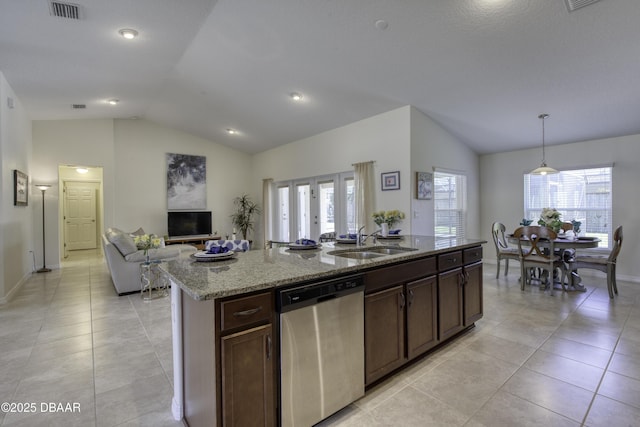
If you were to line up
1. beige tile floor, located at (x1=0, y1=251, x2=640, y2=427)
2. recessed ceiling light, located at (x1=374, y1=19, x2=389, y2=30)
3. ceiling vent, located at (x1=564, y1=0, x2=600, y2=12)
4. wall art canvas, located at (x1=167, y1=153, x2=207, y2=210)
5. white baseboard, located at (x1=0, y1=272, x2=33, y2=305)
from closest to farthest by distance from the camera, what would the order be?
1. beige tile floor, located at (x1=0, y1=251, x2=640, y2=427)
2. ceiling vent, located at (x1=564, y1=0, x2=600, y2=12)
3. recessed ceiling light, located at (x1=374, y1=19, x2=389, y2=30)
4. white baseboard, located at (x1=0, y1=272, x2=33, y2=305)
5. wall art canvas, located at (x1=167, y1=153, x2=207, y2=210)

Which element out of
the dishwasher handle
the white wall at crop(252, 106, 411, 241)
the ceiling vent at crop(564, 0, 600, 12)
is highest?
the ceiling vent at crop(564, 0, 600, 12)

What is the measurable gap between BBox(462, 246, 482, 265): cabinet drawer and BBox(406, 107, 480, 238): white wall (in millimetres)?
1833

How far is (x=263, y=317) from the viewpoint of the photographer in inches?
58.2

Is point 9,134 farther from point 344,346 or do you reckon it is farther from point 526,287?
point 526,287

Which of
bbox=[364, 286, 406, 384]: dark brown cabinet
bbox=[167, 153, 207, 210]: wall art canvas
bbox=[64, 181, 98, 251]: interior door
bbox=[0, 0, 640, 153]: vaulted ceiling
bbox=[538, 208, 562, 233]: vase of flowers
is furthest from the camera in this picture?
bbox=[64, 181, 98, 251]: interior door

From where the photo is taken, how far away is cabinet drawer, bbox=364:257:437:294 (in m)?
2.02

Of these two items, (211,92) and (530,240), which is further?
(211,92)

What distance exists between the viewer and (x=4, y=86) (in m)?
4.14

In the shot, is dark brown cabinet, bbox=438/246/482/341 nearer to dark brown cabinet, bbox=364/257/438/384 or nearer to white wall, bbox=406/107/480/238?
dark brown cabinet, bbox=364/257/438/384

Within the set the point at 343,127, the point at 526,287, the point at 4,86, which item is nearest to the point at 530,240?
the point at 526,287

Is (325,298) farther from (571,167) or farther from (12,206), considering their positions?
(571,167)

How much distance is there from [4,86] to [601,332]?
7680 millimetres

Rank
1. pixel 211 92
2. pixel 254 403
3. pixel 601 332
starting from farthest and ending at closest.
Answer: pixel 211 92, pixel 601 332, pixel 254 403

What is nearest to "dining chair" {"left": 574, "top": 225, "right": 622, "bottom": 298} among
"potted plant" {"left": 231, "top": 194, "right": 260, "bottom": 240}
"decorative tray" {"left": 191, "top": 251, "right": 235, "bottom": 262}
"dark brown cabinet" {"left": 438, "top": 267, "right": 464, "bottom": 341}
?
"dark brown cabinet" {"left": 438, "top": 267, "right": 464, "bottom": 341}
